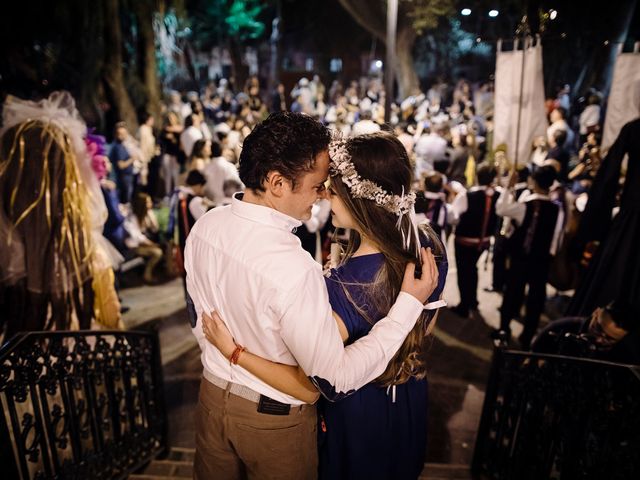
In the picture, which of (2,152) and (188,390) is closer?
(2,152)

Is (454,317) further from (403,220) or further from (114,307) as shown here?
(403,220)

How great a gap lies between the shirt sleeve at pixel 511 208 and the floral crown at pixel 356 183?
3.52 meters

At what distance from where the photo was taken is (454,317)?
5926 millimetres

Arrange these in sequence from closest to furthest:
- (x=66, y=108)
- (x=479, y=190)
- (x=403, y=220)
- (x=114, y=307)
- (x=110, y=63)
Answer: (x=403, y=220) < (x=66, y=108) < (x=114, y=307) < (x=479, y=190) < (x=110, y=63)

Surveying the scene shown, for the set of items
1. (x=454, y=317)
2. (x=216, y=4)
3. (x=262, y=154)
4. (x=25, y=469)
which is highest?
(x=216, y=4)

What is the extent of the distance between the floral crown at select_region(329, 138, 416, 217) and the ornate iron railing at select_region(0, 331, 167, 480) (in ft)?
5.95

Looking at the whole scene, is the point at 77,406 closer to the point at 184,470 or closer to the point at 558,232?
the point at 184,470

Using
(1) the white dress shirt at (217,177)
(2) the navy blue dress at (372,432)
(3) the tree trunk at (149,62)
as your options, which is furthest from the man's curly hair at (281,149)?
(3) the tree trunk at (149,62)

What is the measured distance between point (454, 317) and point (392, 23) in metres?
4.12

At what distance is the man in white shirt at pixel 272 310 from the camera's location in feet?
4.91

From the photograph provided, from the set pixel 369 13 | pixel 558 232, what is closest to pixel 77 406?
pixel 558 232

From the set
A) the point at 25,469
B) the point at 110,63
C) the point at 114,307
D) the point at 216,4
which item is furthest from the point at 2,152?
the point at 216,4

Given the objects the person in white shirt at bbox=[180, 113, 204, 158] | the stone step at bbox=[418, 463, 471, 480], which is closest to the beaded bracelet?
the stone step at bbox=[418, 463, 471, 480]

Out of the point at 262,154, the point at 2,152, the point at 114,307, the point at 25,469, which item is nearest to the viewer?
the point at 262,154
